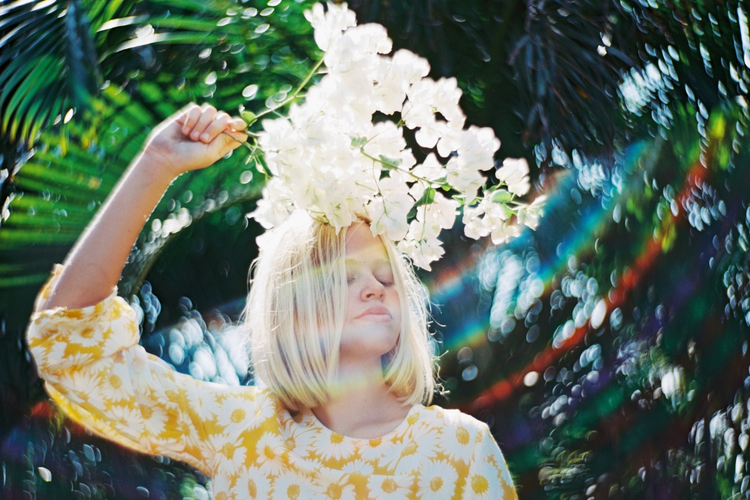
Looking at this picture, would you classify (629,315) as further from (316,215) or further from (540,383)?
(316,215)

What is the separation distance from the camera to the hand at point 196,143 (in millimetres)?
1038

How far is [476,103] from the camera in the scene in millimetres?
2125

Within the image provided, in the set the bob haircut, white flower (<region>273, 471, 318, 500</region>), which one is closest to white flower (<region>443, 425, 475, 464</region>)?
the bob haircut

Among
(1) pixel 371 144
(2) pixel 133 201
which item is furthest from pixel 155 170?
(1) pixel 371 144

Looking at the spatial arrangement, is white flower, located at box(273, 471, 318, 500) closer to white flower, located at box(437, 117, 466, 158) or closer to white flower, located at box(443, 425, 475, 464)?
white flower, located at box(443, 425, 475, 464)

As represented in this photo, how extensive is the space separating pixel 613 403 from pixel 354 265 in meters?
1.43

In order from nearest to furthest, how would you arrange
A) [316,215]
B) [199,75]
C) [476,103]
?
[316,215] → [199,75] → [476,103]

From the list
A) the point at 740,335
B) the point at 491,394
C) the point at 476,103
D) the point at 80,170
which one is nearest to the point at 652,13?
the point at 476,103

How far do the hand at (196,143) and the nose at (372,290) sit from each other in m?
0.32

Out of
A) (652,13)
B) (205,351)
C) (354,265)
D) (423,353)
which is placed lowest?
(205,351)

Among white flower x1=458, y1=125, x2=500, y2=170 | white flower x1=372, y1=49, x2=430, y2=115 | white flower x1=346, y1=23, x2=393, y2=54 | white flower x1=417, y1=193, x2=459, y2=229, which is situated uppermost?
white flower x1=346, y1=23, x2=393, y2=54

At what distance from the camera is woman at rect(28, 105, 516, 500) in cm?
103

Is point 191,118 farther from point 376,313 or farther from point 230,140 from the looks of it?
point 376,313

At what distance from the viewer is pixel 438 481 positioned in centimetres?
110
